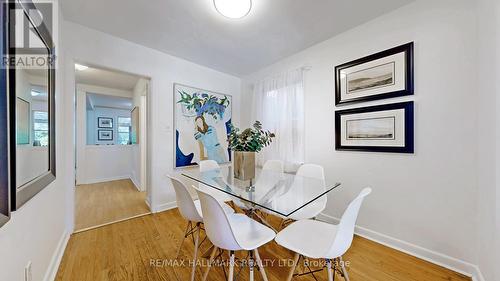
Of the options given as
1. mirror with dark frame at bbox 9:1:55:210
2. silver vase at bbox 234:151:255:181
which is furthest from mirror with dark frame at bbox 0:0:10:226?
silver vase at bbox 234:151:255:181

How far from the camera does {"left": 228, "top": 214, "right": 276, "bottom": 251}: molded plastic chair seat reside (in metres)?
1.14

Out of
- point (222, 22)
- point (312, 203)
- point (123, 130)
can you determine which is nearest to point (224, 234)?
point (312, 203)

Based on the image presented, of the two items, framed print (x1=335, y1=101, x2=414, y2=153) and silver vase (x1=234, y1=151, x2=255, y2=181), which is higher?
framed print (x1=335, y1=101, x2=414, y2=153)

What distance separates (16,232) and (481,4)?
11.0 ft

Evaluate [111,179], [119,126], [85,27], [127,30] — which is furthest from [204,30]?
[119,126]

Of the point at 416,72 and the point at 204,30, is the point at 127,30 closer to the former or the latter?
the point at 204,30

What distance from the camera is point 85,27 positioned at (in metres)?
2.15

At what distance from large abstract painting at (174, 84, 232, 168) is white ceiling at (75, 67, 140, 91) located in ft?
4.45

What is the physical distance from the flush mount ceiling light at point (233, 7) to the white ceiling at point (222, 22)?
13 cm

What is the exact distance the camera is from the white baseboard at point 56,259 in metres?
1.40

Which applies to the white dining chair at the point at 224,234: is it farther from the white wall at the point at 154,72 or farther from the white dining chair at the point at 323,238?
the white wall at the point at 154,72

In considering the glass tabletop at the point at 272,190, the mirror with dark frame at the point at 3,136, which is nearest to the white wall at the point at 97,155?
the glass tabletop at the point at 272,190

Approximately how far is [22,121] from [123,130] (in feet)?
21.0

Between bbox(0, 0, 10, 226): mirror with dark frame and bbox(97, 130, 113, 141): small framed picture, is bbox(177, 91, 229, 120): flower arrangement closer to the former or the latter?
bbox(0, 0, 10, 226): mirror with dark frame
